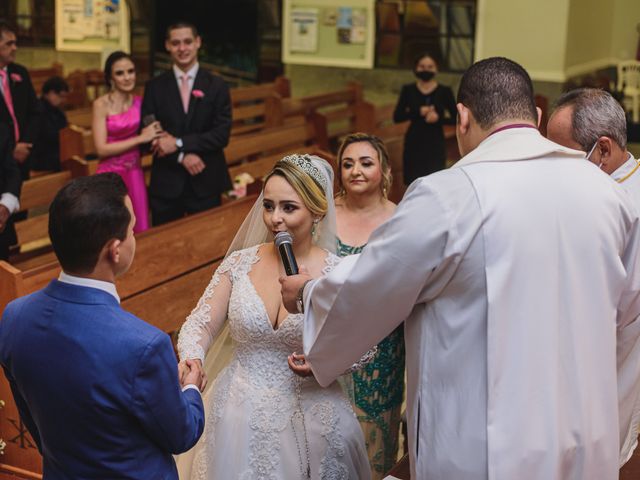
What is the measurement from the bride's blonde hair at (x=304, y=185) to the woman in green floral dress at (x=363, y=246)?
694mm

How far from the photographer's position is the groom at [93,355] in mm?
2205

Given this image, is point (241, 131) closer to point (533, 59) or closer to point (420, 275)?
point (533, 59)

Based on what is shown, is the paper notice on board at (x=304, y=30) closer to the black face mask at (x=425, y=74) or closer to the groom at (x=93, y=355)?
the black face mask at (x=425, y=74)

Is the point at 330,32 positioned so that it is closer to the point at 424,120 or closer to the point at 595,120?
the point at 424,120

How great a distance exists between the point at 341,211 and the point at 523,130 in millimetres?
1822

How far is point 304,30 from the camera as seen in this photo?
13.0 meters

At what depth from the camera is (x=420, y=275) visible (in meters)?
2.46

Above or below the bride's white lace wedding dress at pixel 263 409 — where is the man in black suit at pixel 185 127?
above

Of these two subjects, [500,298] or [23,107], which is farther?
[23,107]

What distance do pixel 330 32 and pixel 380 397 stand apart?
31.5 ft

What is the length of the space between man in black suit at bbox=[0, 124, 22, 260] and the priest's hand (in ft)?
8.49

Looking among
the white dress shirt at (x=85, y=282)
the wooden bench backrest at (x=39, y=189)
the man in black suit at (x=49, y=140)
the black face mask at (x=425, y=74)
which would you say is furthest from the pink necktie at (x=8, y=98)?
the white dress shirt at (x=85, y=282)

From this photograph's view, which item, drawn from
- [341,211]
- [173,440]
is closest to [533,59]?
[341,211]

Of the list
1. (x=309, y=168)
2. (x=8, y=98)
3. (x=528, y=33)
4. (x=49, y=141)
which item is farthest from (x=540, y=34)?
(x=309, y=168)
